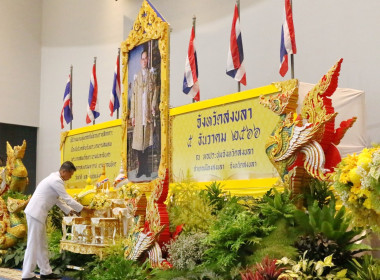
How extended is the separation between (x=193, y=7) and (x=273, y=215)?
733cm

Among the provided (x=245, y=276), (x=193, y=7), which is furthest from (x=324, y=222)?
(x=193, y=7)

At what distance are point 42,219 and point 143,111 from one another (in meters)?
2.52

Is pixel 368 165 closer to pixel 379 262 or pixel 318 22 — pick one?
pixel 379 262

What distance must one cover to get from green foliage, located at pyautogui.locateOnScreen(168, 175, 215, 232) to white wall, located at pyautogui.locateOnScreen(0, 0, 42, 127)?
9146mm

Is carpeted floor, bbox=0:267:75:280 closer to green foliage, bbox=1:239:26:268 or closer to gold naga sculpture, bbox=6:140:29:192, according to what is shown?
green foliage, bbox=1:239:26:268

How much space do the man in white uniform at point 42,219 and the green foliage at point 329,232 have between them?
121 inches

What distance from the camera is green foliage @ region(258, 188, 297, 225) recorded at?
13.0ft

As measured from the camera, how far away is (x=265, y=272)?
325 centimetres

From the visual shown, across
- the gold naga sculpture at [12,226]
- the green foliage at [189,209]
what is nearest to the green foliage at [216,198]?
the green foliage at [189,209]

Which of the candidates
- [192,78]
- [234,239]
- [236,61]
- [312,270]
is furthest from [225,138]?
[312,270]

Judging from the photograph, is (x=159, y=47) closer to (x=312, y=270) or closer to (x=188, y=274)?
(x=188, y=274)

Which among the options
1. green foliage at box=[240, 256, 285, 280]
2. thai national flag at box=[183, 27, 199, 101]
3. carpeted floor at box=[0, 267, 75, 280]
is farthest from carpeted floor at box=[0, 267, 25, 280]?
green foliage at box=[240, 256, 285, 280]

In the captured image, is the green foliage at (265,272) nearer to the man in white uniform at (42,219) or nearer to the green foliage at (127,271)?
the green foliage at (127,271)

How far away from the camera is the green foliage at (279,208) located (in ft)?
13.0
